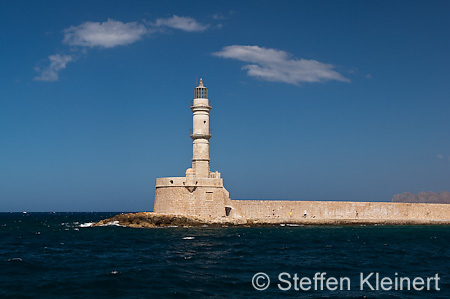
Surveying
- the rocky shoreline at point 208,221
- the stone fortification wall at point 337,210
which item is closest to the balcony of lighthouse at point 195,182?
the stone fortification wall at point 337,210

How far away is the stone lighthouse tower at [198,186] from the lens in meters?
41.0

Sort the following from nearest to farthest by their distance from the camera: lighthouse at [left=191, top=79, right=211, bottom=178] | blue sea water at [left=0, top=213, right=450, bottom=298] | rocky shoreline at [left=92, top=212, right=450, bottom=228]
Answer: blue sea water at [left=0, top=213, right=450, bottom=298], rocky shoreline at [left=92, top=212, right=450, bottom=228], lighthouse at [left=191, top=79, right=211, bottom=178]

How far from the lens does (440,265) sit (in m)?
21.2

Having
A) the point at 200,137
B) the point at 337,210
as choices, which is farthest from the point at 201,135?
the point at 337,210

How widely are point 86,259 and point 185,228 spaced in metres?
16.9

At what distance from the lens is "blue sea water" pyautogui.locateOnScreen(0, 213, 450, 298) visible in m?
15.4

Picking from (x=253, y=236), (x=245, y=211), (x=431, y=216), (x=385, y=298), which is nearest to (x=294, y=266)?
(x=385, y=298)

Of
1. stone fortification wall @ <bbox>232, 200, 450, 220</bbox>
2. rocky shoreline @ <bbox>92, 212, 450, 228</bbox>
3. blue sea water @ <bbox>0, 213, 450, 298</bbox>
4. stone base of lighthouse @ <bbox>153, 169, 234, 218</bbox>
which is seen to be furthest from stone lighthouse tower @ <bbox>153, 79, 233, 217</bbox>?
blue sea water @ <bbox>0, 213, 450, 298</bbox>

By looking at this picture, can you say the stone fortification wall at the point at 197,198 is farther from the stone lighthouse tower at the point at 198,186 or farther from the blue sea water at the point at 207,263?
the blue sea water at the point at 207,263

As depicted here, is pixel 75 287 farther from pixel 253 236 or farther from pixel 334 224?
pixel 334 224

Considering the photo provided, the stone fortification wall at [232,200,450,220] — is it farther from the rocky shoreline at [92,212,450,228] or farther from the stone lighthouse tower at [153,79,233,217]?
the stone lighthouse tower at [153,79,233,217]

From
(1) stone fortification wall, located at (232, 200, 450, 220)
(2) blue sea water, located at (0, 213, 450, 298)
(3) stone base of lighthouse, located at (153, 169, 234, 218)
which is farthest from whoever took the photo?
(1) stone fortification wall, located at (232, 200, 450, 220)

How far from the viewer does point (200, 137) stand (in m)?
42.3

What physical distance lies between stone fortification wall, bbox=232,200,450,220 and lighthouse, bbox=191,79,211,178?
3822mm
